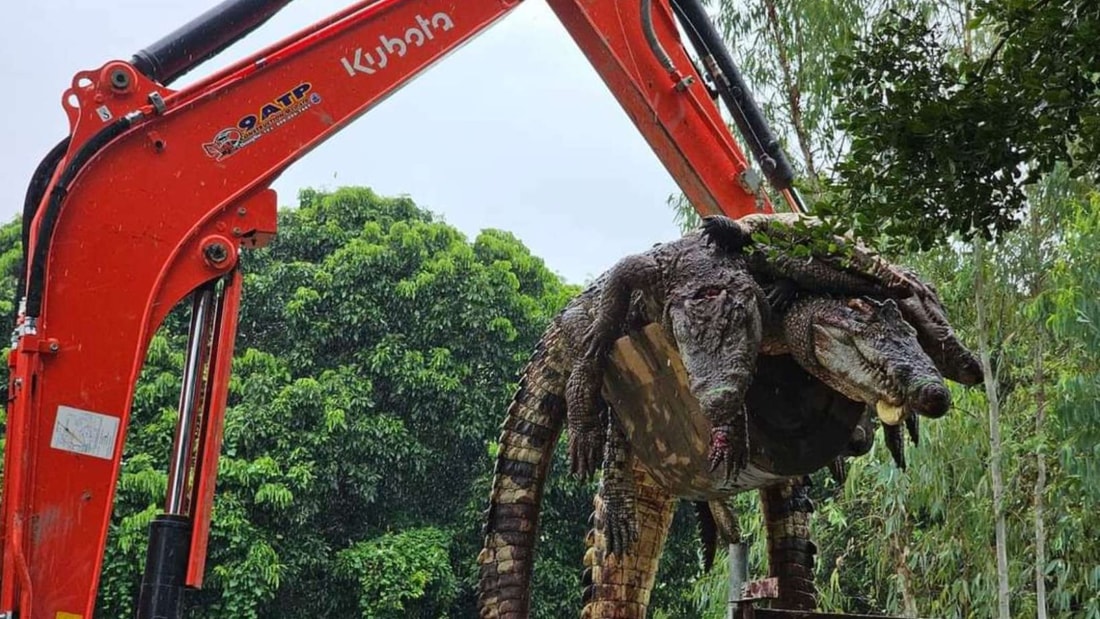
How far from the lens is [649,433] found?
4.50 m

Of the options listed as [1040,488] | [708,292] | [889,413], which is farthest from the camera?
[1040,488]

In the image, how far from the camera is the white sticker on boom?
431cm

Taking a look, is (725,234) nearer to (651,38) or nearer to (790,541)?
(790,541)

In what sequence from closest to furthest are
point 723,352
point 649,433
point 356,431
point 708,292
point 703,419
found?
1. point 723,352
2. point 708,292
3. point 703,419
4. point 649,433
5. point 356,431

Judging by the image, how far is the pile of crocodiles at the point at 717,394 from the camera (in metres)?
3.68

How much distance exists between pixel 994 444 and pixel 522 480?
4.14 metres

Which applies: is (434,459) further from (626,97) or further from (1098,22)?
(1098,22)

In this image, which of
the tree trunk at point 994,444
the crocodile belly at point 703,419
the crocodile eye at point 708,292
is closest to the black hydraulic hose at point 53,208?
the crocodile belly at point 703,419

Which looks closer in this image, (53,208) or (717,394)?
(717,394)

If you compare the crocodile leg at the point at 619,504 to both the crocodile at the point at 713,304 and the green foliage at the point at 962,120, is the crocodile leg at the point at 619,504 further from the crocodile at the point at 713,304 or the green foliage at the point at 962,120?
the green foliage at the point at 962,120

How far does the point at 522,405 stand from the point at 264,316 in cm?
784

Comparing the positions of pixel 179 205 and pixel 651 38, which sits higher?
pixel 651 38

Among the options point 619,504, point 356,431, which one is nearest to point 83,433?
point 619,504

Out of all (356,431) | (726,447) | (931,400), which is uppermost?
(356,431)
